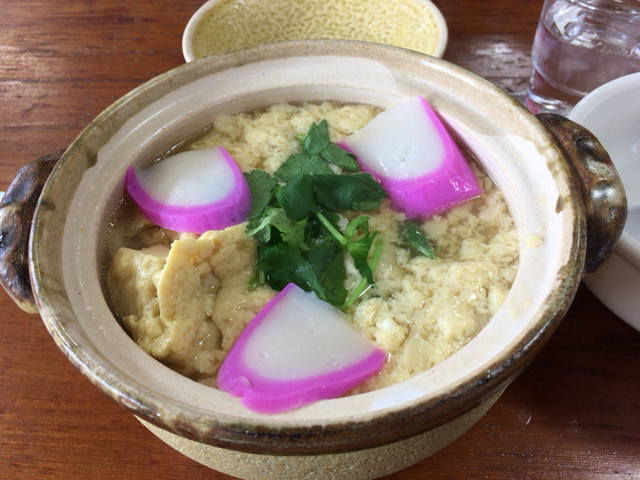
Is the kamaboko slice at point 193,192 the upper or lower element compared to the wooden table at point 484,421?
upper

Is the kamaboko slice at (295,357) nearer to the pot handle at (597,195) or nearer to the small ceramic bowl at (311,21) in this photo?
the pot handle at (597,195)

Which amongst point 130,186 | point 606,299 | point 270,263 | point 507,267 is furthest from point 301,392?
point 606,299

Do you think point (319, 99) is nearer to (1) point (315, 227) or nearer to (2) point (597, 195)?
(1) point (315, 227)

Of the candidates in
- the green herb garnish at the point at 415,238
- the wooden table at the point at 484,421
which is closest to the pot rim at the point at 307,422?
the green herb garnish at the point at 415,238

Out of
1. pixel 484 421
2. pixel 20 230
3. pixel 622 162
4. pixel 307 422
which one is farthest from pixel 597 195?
pixel 20 230

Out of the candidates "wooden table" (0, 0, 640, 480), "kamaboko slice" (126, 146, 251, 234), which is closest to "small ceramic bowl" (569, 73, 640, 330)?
"wooden table" (0, 0, 640, 480)

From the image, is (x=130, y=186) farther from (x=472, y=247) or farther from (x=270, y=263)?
(x=472, y=247)

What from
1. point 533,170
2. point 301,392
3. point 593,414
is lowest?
point 593,414

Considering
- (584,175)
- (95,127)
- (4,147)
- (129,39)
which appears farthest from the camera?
(129,39)
